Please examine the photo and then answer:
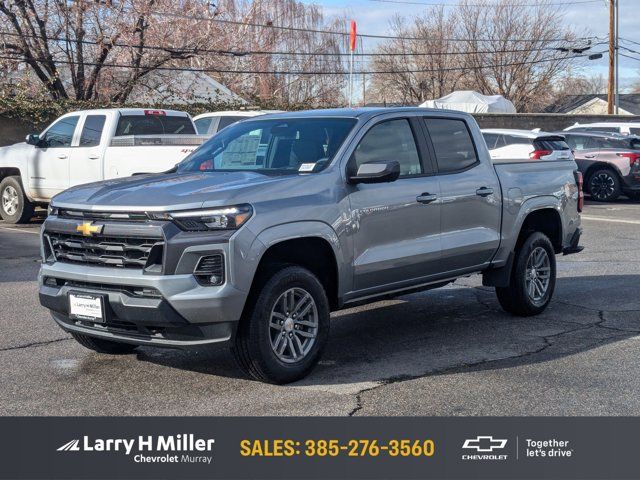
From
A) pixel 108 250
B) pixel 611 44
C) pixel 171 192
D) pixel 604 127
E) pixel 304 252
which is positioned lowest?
pixel 304 252

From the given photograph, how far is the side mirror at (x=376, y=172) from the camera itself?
652 centimetres

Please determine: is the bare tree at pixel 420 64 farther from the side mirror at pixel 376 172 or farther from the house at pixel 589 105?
the side mirror at pixel 376 172

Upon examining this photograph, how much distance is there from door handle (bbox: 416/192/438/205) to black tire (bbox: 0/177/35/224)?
428 inches

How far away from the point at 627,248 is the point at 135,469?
10.5 meters

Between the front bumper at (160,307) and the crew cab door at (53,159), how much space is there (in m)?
9.70

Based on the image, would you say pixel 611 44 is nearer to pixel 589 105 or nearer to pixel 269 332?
pixel 589 105

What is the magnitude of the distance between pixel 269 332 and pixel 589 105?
70865 mm

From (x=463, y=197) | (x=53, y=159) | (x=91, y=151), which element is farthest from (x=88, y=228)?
(x=53, y=159)

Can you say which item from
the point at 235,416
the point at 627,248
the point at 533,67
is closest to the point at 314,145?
the point at 235,416

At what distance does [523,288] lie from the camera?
8.47 meters

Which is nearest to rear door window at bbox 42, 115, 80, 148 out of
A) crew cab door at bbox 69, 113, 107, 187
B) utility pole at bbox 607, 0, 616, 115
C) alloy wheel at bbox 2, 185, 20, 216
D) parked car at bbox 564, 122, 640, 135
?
crew cab door at bbox 69, 113, 107, 187

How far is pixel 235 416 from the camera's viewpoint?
5.53m

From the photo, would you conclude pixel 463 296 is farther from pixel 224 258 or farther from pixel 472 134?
pixel 224 258

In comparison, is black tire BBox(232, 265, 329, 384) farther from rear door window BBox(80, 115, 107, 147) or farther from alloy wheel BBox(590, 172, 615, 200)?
alloy wheel BBox(590, 172, 615, 200)
